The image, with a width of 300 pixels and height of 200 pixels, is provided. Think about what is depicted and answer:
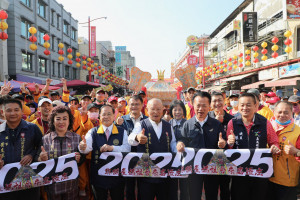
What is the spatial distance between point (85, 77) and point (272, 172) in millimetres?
30450

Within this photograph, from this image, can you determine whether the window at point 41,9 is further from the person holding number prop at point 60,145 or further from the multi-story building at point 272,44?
the person holding number prop at point 60,145

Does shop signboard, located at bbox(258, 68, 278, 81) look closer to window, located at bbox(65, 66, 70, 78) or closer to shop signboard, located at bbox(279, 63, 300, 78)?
shop signboard, located at bbox(279, 63, 300, 78)

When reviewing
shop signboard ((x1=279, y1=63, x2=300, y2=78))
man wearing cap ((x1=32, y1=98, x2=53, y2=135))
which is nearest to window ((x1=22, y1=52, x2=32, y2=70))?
man wearing cap ((x1=32, y1=98, x2=53, y2=135))

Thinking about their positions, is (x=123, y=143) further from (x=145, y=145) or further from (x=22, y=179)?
(x=22, y=179)

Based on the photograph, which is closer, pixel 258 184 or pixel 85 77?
pixel 258 184

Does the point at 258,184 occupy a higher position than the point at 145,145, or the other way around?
the point at 145,145

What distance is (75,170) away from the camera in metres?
2.99

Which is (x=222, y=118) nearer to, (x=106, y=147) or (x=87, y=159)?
(x=106, y=147)

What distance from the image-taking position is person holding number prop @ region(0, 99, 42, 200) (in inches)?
105

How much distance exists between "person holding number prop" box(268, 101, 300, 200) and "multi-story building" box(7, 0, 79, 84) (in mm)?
10729

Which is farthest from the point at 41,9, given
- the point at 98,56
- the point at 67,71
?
the point at 98,56

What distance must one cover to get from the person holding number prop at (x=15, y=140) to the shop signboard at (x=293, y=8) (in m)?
13.9

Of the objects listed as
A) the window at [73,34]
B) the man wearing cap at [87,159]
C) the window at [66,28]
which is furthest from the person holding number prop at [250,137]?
the window at [73,34]

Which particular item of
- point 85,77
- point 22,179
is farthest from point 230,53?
point 22,179
